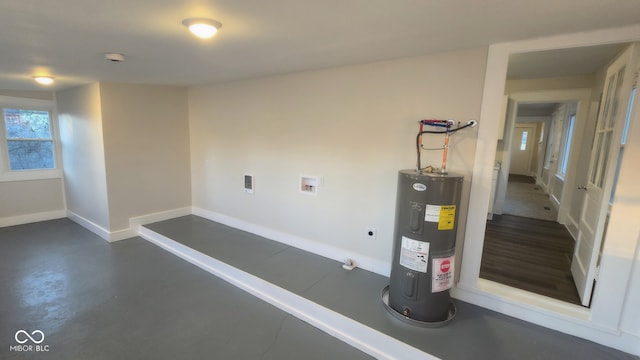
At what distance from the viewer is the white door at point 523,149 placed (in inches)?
466

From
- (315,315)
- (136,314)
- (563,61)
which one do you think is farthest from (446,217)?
(563,61)

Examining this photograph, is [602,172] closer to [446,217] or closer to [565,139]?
[446,217]

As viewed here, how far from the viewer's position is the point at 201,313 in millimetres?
2461

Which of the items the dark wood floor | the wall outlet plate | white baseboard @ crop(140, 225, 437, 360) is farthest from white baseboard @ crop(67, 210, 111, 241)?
the dark wood floor

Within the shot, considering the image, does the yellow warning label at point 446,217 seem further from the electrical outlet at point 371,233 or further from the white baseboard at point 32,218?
the white baseboard at point 32,218

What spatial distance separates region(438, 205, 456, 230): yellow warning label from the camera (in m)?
2.10

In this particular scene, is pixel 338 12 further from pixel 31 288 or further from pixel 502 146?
pixel 502 146

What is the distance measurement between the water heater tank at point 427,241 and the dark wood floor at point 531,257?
107 cm

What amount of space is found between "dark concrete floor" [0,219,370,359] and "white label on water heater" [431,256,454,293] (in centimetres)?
77

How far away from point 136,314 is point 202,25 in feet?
7.86

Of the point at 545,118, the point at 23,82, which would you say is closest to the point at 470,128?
the point at 23,82

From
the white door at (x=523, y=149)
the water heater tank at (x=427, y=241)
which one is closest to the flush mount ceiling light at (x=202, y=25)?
the water heater tank at (x=427, y=241)

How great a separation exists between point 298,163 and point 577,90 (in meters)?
4.51

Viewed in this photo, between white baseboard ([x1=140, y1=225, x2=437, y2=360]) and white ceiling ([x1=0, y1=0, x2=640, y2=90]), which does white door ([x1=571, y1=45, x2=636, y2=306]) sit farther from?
white baseboard ([x1=140, y1=225, x2=437, y2=360])
